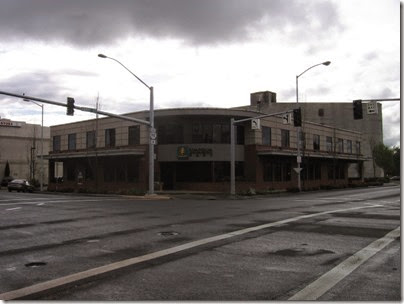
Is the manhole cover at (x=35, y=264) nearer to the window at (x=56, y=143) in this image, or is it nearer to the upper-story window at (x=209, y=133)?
the upper-story window at (x=209, y=133)

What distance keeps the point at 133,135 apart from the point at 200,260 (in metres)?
38.8

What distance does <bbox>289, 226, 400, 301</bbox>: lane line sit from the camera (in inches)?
245

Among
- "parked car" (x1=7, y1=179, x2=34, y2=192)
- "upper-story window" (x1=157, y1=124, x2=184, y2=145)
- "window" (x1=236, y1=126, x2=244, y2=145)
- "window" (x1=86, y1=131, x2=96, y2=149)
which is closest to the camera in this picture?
"upper-story window" (x1=157, y1=124, x2=184, y2=145)

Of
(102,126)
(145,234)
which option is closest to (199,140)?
(102,126)

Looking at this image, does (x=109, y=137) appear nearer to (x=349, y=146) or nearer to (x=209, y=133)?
(x=209, y=133)

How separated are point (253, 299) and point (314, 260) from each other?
3.05 meters

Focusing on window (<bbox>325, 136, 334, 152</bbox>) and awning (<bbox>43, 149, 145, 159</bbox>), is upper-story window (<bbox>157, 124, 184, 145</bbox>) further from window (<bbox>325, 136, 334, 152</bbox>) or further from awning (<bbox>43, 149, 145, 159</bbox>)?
window (<bbox>325, 136, 334, 152</bbox>)

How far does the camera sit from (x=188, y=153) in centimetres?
4241

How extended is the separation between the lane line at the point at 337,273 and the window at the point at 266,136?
3572cm

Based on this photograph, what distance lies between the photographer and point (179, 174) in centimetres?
4400

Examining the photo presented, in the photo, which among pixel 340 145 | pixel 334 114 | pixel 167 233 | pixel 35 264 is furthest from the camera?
pixel 334 114

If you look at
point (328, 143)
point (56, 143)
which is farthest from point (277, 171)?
point (56, 143)

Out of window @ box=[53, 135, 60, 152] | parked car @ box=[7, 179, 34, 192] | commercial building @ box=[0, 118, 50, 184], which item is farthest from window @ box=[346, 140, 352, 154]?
commercial building @ box=[0, 118, 50, 184]

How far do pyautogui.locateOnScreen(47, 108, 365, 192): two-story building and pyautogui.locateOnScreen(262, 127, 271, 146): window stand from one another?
4.2 inches
